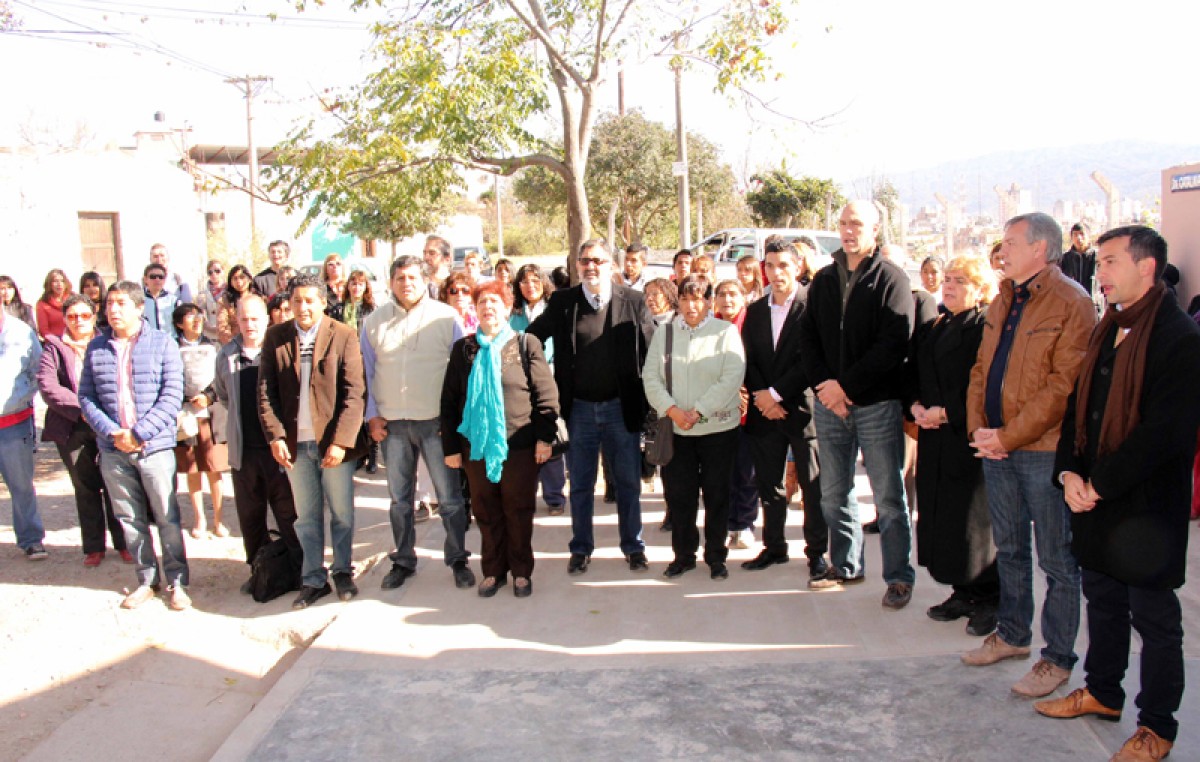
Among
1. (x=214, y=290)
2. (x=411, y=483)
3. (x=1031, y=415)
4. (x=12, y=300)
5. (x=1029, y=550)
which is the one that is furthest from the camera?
(x=12, y=300)

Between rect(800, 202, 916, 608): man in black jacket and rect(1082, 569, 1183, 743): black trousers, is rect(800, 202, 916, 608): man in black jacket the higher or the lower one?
the higher one

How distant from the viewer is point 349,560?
6.02 metres

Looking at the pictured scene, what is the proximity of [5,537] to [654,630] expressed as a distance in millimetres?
5756

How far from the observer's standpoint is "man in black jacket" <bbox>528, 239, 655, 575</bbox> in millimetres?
5875

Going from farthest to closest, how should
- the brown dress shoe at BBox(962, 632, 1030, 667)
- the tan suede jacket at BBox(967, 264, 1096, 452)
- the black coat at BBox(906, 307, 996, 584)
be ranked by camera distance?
the black coat at BBox(906, 307, 996, 584) → the brown dress shoe at BBox(962, 632, 1030, 667) → the tan suede jacket at BBox(967, 264, 1096, 452)

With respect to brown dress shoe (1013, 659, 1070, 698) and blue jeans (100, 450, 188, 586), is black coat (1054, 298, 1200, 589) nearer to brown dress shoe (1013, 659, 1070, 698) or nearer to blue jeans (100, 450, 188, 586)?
brown dress shoe (1013, 659, 1070, 698)

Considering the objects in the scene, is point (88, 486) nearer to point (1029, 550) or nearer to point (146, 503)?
point (146, 503)

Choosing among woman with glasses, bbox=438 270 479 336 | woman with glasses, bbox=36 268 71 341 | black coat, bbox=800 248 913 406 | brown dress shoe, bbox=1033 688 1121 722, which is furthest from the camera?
woman with glasses, bbox=36 268 71 341

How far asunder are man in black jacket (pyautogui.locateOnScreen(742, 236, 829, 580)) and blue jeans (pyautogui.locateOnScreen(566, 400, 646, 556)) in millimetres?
762

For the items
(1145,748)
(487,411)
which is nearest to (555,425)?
(487,411)

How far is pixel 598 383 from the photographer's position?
5.85 meters

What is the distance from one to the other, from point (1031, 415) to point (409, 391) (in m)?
3.52

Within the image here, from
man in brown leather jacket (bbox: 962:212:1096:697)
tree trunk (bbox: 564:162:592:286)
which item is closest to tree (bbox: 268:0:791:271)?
tree trunk (bbox: 564:162:592:286)

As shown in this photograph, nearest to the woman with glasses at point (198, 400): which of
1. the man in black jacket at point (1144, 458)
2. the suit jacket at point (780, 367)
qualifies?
the suit jacket at point (780, 367)
